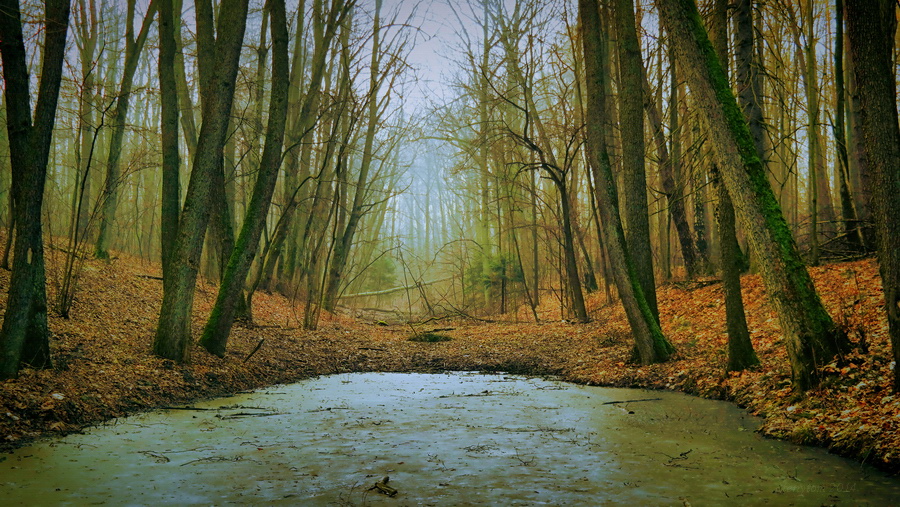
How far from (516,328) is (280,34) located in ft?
33.3

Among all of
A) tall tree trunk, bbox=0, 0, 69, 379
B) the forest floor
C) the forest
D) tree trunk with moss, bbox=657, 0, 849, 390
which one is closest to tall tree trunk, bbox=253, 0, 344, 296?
the forest

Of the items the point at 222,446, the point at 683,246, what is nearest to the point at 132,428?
the point at 222,446

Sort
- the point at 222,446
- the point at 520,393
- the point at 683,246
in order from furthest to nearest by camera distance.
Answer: the point at 683,246 → the point at 520,393 → the point at 222,446

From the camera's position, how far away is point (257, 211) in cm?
1010

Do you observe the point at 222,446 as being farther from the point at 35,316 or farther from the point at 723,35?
the point at 723,35

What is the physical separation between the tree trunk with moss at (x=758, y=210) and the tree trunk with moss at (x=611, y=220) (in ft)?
9.59

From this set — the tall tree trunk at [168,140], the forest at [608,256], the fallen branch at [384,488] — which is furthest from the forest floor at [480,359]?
the fallen branch at [384,488]

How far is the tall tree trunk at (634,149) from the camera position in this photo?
10266 mm

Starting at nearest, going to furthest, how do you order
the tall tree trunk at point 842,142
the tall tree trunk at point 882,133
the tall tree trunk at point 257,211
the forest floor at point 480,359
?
the tall tree trunk at point 882,133
the forest floor at point 480,359
the tall tree trunk at point 257,211
the tall tree trunk at point 842,142

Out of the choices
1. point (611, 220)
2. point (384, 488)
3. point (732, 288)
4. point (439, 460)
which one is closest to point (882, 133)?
point (732, 288)

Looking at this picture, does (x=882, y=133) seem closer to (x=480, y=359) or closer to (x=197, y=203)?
(x=197, y=203)

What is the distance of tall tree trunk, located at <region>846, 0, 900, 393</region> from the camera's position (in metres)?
5.00

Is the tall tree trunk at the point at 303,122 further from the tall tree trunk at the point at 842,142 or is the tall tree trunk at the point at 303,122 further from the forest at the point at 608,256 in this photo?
the tall tree trunk at the point at 842,142

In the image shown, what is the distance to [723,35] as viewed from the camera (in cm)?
809
